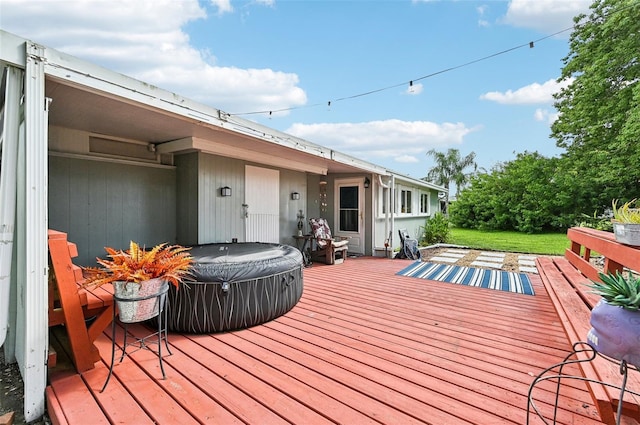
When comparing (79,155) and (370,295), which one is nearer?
(79,155)

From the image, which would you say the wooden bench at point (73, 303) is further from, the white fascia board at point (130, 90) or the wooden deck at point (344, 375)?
the white fascia board at point (130, 90)

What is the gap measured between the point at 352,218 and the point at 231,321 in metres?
5.44

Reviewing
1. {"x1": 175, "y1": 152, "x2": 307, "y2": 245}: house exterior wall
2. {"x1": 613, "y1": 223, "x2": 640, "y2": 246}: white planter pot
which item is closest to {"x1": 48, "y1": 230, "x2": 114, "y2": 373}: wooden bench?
{"x1": 175, "y1": 152, "x2": 307, "y2": 245}: house exterior wall

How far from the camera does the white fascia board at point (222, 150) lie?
4281 mm

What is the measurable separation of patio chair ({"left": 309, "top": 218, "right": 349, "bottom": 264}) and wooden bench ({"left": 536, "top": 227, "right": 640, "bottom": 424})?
11.5 feet

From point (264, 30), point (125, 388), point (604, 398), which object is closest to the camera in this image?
point (604, 398)

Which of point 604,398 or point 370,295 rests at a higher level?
point 604,398

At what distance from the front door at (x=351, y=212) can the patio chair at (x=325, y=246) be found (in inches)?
48.7

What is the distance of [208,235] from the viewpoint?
471cm

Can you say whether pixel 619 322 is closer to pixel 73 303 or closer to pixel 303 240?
pixel 73 303

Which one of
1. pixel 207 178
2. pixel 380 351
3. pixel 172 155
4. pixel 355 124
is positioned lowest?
pixel 380 351

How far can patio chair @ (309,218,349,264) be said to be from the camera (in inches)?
245

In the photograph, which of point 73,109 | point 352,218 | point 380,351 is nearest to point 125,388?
point 380,351

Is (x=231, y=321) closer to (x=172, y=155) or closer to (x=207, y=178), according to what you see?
(x=207, y=178)
